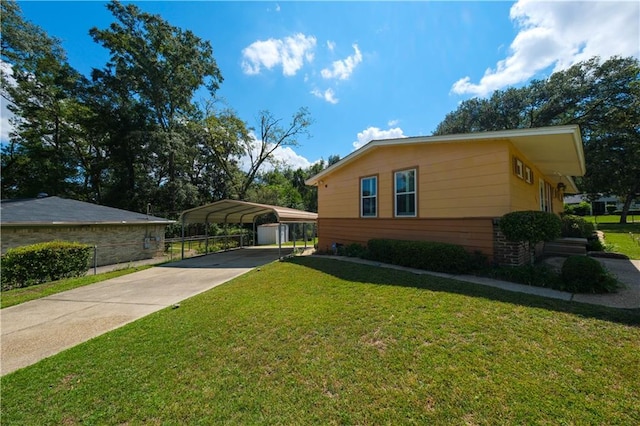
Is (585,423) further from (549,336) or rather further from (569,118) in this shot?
(569,118)

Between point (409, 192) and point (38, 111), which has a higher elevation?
point (38, 111)

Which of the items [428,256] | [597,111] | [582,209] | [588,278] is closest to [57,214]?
→ [428,256]

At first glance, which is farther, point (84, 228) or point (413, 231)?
point (84, 228)

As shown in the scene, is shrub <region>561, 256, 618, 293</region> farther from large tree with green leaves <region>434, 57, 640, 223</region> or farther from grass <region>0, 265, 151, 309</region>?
large tree with green leaves <region>434, 57, 640, 223</region>

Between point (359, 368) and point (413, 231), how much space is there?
598 cm

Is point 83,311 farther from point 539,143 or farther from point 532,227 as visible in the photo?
point 539,143

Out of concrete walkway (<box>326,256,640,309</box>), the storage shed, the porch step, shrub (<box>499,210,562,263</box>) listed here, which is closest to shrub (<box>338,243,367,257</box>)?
concrete walkway (<box>326,256,640,309</box>)

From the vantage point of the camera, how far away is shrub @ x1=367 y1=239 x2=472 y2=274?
6352mm

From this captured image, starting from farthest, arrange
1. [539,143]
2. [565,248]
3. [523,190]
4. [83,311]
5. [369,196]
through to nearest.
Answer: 1. [369,196]
2. [565,248]
3. [523,190]
4. [539,143]
5. [83,311]

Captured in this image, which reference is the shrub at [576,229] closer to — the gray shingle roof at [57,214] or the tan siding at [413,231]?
the tan siding at [413,231]

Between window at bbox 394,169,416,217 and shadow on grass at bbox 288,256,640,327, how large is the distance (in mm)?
2365

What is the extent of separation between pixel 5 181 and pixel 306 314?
30695mm

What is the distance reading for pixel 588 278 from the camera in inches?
183

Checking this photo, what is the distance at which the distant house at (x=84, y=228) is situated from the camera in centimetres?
1017
